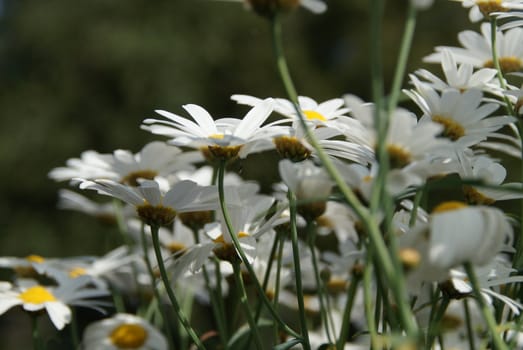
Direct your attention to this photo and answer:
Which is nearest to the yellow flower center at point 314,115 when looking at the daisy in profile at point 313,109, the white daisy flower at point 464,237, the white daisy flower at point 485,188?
the daisy in profile at point 313,109

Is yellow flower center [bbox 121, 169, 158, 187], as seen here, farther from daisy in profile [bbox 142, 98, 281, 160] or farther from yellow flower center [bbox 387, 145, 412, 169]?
yellow flower center [bbox 387, 145, 412, 169]

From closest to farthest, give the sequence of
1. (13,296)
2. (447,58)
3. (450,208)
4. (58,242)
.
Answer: (450,208), (447,58), (13,296), (58,242)

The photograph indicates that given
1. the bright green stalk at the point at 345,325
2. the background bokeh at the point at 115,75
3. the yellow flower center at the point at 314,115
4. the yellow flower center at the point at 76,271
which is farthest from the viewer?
the background bokeh at the point at 115,75

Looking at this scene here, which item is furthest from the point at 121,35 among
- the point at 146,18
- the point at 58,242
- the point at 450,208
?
the point at 450,208

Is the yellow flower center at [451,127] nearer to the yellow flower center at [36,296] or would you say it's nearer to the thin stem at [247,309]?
the thin stem at [247,309]

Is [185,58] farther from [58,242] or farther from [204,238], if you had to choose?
[204,238]

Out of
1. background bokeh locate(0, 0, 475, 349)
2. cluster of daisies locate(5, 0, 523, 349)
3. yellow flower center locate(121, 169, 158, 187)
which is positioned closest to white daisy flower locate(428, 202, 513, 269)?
cluster of daisies locate(5, 0, 523, 349)

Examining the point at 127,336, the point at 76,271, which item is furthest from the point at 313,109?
the point at 76,271

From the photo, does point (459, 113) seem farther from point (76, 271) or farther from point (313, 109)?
point (76, 271)
